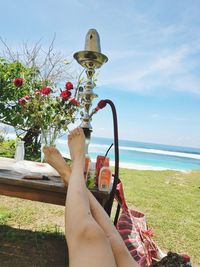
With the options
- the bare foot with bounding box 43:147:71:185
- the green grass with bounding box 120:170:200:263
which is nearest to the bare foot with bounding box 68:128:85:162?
the bare foot with bounding box 43:147:71:185

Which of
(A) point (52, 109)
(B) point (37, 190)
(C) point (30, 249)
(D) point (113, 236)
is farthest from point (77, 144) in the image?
(C) point (30, 249)

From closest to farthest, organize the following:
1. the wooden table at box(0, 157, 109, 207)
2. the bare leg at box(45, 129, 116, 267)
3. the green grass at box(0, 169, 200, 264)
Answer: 1. the bare leg at box(45, 129, 116, 267)
2. the wooden table at box(0, 157, 109, 207)
3. the green grass at box(0, 169, 200, 264)

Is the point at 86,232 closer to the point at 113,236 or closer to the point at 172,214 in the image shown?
the point at 113,236

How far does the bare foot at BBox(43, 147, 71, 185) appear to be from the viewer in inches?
58.3

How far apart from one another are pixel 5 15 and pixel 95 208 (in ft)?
22.6

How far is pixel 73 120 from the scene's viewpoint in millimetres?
1912

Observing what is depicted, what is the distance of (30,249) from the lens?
2105 mm

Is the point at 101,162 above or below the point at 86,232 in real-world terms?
above

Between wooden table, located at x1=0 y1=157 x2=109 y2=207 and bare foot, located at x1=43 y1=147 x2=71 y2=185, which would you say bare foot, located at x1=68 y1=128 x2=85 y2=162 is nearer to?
bare foot, located at x1=43 y1=147 x2=71 y2=185

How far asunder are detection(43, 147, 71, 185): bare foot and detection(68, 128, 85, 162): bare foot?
2.8 inches

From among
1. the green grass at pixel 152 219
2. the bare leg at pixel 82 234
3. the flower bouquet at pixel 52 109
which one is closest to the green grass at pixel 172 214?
the green grass at pixel 152 219

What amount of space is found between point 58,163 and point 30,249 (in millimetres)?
972

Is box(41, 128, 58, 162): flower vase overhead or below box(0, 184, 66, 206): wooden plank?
overhead

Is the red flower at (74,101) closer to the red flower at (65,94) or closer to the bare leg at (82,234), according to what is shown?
the red flower at (65,94)
